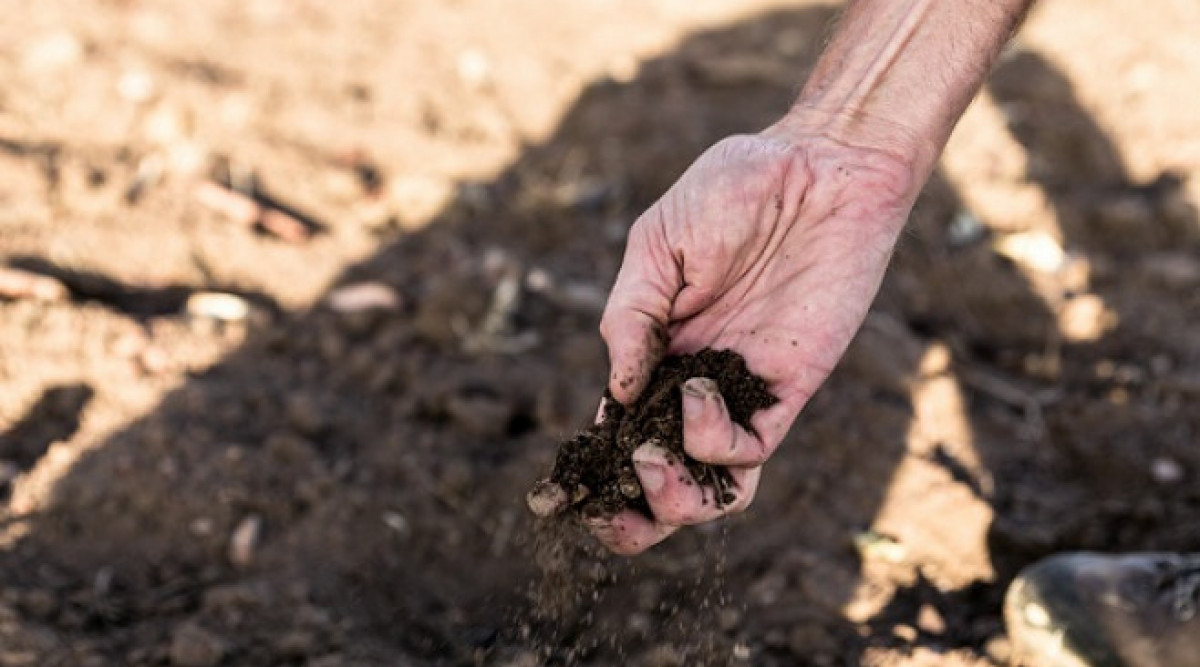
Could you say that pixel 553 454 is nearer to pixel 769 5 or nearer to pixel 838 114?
pixel 838 114

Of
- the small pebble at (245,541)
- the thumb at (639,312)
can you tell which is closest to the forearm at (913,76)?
the thumb at (639,312)

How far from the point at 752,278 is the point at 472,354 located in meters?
0.91

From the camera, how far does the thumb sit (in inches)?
73.7

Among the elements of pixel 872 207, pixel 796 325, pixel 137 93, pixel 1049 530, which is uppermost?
pixel 872 207

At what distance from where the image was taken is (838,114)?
2109 millimetres

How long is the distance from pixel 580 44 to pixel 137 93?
5.44 feet

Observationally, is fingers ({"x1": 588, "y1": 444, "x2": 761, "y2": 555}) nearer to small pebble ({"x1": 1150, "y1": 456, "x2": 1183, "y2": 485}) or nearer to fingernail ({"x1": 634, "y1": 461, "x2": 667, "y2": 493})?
fingernail ({"x1": 634, "y1": 461, "x2": 667, "y2": 493})

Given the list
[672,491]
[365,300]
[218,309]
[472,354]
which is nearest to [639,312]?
[672,491]

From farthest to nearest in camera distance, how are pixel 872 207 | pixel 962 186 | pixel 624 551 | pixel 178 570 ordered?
pixel 962 186 < pixel 178 570 < pixel 872 207 < pixel 624 551

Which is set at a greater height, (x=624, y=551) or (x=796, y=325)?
(x=796, y=325)

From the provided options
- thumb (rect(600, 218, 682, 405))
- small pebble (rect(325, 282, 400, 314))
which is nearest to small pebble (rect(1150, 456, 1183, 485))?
thumb (rect(600, 218, 682, 405))

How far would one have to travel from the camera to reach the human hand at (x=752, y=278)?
1.82 metres

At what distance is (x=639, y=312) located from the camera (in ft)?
6.23

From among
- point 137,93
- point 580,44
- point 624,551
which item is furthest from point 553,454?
point 580,44
